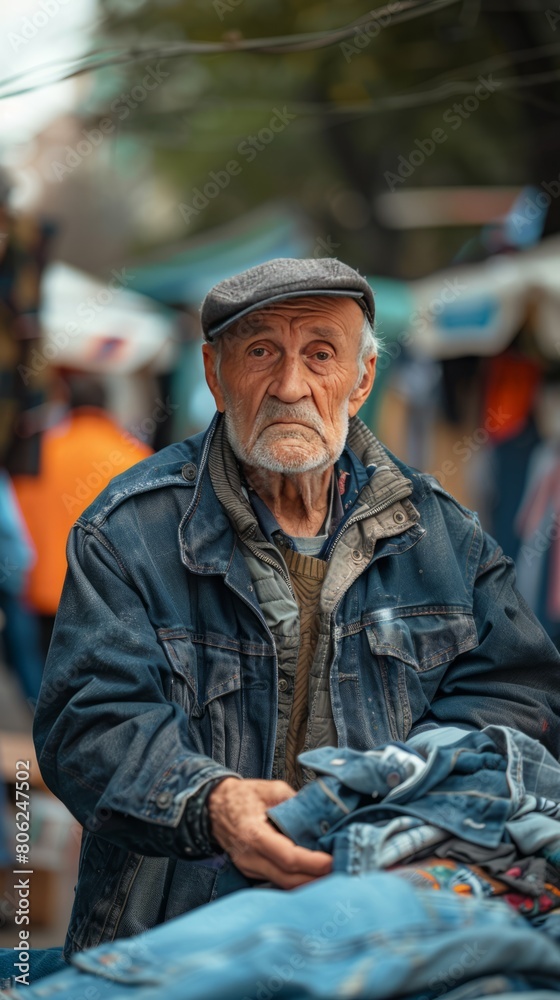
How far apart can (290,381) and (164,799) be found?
1.08 m

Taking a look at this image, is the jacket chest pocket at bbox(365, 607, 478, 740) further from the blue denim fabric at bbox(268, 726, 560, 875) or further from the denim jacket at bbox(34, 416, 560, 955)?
the blue denim fabric at bbox(268, 726, 560, 875)

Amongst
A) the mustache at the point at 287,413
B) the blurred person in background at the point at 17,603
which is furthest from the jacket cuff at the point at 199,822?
the blurred person in background at the point at 17,603

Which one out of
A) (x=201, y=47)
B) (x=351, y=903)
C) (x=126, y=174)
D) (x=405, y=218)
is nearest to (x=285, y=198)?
(x=405, y=218)

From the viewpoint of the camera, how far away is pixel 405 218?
1466cm

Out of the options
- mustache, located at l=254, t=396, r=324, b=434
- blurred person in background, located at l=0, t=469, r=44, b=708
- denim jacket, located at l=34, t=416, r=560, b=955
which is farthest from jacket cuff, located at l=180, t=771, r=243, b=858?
blurred person in background, located at l=0, t=469, r=44, b=708

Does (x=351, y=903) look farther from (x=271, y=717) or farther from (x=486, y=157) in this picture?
(x=486, y=157)

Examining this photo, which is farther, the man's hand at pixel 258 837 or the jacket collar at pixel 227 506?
the jacket collar at pixel 227 506

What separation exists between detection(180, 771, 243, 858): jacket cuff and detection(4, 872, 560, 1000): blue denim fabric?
1.35ft

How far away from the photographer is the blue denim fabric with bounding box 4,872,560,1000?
74.3 inches

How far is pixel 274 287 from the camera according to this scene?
2.99m

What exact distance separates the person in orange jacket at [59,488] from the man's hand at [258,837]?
14.7ft

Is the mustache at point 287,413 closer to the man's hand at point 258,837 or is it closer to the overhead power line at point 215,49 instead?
the man's hand at point 258,837

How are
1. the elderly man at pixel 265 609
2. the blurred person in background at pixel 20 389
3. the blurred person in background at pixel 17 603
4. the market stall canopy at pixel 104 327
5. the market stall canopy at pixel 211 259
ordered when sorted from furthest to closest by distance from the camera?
the market stall canopy at pixel 211 259
the market stall canopy at pixel 104 327
the blurred person in background at pixel 20 389
the blurred person in background at pixel 17 603
the elderly man at pixel 265 609

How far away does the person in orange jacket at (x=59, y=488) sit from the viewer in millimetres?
6992
